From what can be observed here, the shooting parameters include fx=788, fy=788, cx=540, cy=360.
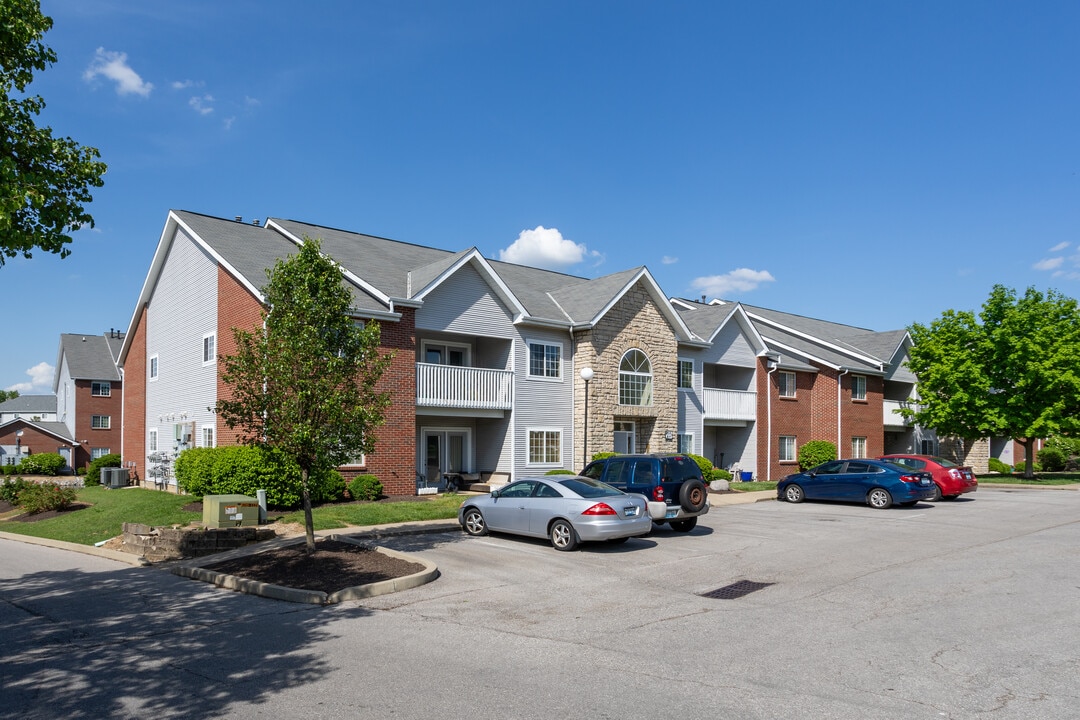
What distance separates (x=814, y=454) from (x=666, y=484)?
2183 cm

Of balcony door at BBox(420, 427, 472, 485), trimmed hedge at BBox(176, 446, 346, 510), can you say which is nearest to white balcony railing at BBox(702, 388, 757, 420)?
balcony door at BBox(420, 427, 472, 485)

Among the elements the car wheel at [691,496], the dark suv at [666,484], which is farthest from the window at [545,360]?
the car wheel at [691,496]

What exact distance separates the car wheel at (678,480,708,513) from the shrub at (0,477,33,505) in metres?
21.4

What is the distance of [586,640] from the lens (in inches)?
329

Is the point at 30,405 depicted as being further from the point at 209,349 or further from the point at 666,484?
the point at 666,484

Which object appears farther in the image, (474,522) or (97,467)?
(97,467)

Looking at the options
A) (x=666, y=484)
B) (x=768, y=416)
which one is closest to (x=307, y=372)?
(x=666, y=484)

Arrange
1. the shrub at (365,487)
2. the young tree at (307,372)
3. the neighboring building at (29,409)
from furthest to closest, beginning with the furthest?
the neighboring building at (29,409) → the shrub at (365,487) → the young tree at (307,372)

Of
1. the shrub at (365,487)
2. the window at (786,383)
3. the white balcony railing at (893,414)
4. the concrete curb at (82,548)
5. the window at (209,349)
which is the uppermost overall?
the window at (209,349)

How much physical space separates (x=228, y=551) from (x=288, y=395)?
164 inches

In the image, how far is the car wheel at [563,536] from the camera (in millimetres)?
14227

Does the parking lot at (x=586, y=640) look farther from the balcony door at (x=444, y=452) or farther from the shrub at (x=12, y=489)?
the shrub at (x=12, y=489)

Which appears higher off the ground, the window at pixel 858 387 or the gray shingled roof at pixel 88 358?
the gray shingled roof at pixel 88 358

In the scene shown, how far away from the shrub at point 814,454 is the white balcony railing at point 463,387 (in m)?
16.7
